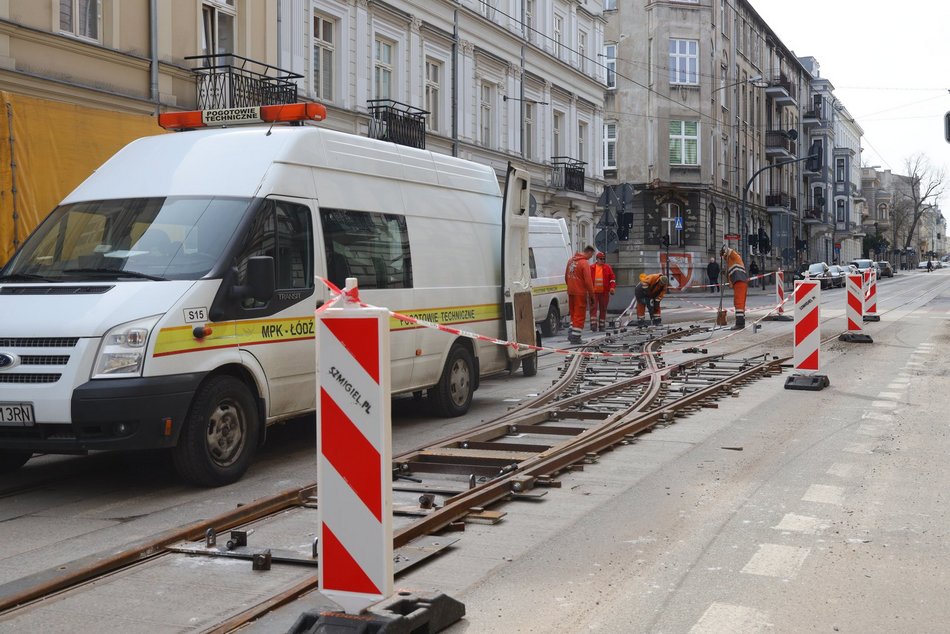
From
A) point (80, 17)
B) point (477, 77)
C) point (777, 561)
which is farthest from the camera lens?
point (477, 77)

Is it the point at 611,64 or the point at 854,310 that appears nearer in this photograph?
the point at 854,310

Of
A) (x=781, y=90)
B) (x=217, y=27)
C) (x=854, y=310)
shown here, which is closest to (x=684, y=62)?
(x=781, y=90)

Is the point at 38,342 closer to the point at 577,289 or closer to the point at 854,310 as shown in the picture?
the point at 577,289

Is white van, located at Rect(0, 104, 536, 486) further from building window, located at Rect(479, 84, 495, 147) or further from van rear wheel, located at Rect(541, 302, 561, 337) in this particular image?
building window, located at Rect(479, 84, 495, 147)

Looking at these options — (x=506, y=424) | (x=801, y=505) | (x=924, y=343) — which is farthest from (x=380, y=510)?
(x=924, y=343)

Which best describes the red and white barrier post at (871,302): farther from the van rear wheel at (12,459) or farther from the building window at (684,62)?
the building window at (684,62)

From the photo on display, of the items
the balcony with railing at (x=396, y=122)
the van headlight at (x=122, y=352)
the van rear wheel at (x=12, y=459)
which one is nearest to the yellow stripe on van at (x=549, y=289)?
the balcony with railing at (x=396, y=122)

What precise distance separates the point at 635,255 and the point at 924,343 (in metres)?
33.8

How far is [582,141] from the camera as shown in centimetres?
3947

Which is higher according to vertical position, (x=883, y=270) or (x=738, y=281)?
(x=883, y=270)

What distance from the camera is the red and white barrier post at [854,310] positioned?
18953 mm

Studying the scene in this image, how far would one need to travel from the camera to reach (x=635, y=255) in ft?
173

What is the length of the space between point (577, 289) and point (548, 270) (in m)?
1.47

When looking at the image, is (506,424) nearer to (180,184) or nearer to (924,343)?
(180,184)
